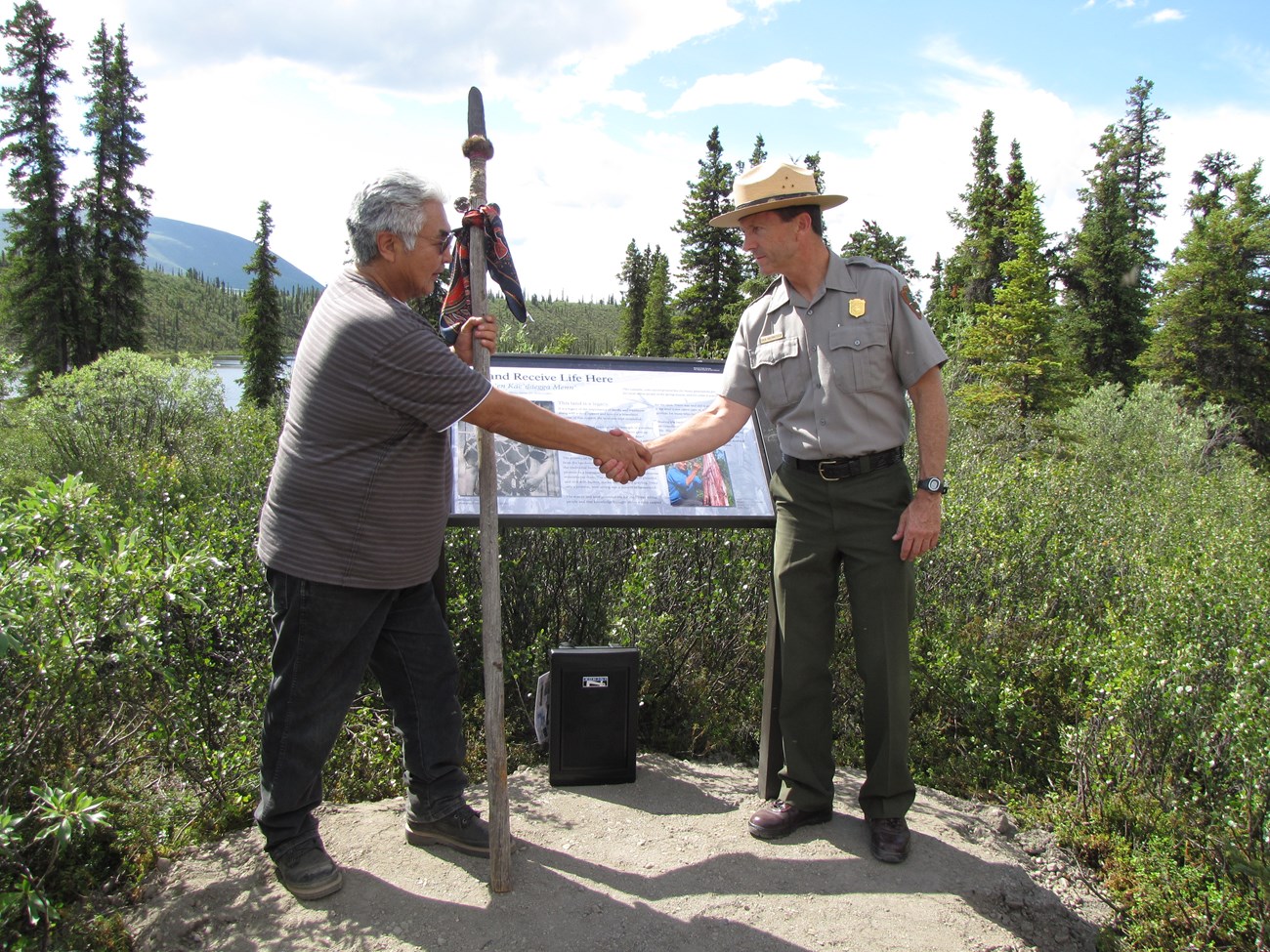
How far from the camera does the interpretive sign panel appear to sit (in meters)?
3.36

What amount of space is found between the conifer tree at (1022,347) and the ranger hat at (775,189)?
20.5 meters

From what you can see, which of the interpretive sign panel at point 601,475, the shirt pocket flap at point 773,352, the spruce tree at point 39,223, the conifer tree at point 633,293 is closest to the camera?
the shirt pocket flap at point 773,352

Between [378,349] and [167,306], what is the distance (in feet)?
401

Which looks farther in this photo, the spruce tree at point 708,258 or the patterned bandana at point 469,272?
the spruce tree at point 708,258

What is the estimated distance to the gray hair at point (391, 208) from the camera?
2.54 metres

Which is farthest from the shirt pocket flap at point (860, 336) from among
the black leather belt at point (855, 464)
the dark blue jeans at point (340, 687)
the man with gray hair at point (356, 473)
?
the dark blue jeans at point (340, 687)

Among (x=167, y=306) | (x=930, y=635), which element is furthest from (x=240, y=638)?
(x=167, y=306)

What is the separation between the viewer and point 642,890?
114 inches

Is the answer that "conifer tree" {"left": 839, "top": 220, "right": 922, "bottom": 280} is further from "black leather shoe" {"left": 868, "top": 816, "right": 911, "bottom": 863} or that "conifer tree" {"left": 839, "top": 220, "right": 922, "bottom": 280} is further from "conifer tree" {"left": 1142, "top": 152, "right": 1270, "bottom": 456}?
"black leather shoe" {"left": 868, "top": 816, "right": 911, "bottom": 863}

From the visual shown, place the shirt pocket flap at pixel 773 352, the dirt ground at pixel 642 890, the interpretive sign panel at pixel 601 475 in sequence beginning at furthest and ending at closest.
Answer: the interpretive sign panel at pixel 601 475 → the shirt pocket flap at pixel 773 352 → the dirt ground at pixel 642 890

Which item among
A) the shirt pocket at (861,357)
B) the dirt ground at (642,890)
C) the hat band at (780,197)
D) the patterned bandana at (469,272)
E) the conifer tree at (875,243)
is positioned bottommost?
the dirt ground at (642,890)

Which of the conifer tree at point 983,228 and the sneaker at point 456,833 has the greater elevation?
the conifer tree at point 983,228

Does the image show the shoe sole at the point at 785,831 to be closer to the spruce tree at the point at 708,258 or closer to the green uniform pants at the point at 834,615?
the green uniform pants at the point at 834,615

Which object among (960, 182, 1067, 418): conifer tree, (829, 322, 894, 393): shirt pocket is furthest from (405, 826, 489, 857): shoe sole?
(960, 182, 1067, 418): conifer tree
